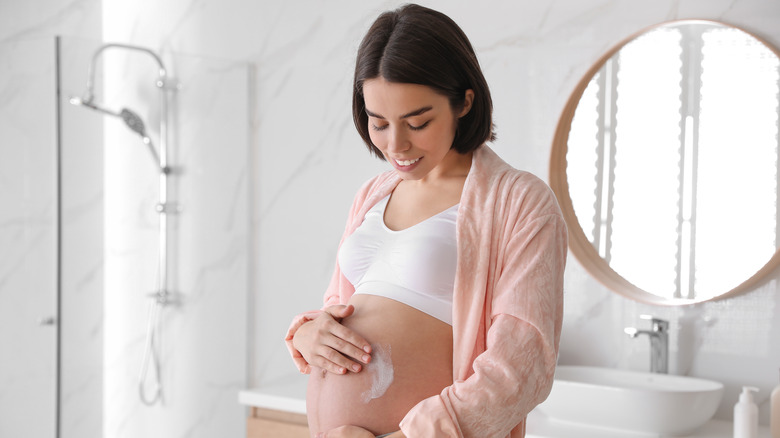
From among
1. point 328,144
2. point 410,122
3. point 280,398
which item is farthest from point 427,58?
point 328,144

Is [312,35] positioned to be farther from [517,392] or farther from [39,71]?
[517,392]

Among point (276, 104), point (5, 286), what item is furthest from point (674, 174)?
point (5, 286)

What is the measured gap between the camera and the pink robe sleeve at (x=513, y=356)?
0.95 m

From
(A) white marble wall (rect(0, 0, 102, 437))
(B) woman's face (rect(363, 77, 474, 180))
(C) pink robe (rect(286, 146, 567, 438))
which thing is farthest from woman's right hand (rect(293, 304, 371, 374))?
(A) white marble wall (rect(0, 0, 102, 437))

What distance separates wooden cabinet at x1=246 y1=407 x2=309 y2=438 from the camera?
2.10 meters

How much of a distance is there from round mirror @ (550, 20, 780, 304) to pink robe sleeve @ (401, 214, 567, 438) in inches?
39.8

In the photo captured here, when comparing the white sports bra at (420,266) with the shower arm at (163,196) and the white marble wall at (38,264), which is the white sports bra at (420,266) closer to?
the white marble wall at (38,264)

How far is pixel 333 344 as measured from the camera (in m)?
1.09

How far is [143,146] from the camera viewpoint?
94.1 inches

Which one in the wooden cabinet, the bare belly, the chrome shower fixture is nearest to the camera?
the bare belly

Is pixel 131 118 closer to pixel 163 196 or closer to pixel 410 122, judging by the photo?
pixel 163 196

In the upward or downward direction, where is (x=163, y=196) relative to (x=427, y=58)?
downward

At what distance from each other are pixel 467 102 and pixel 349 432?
0.48 meters

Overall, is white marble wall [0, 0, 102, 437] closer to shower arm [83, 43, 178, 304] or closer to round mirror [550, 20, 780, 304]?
shower arm [83, 43, 178, 304]
